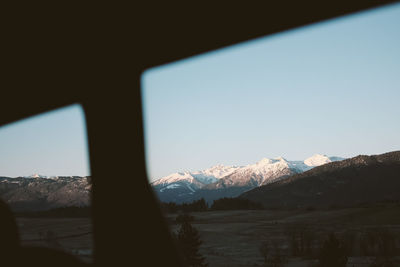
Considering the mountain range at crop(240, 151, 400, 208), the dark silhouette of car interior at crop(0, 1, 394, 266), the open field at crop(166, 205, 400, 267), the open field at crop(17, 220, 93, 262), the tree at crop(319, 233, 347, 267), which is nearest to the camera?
the dark silhouette of car interior at crop(0, 1, 394, 266)

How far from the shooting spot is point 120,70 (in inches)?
90.5

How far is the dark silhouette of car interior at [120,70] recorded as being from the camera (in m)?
1.82

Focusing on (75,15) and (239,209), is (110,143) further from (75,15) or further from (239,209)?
(239,209)

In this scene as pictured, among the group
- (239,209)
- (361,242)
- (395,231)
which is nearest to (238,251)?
(361,242)

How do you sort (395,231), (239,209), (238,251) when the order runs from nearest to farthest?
(238,251)
(395,231)
(239,209)

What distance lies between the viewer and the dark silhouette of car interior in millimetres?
1821

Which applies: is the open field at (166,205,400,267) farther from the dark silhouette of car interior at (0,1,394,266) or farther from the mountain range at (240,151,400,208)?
the mountain range at (240,151,400,208)

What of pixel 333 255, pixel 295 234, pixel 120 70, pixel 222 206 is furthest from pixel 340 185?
pixel 120 70

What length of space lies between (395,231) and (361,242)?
9.12 m

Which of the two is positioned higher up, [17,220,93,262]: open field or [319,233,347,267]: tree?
[319,233,347,267]: tree

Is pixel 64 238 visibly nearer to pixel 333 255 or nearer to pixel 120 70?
pixel 333 255

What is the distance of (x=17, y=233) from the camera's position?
7.10ft

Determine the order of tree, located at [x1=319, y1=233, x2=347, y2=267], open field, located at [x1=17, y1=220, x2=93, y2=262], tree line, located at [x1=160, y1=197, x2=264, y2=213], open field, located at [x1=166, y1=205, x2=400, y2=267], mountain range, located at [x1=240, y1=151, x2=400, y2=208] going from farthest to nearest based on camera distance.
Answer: mountain range, located at [x1=240, y1=151, x2=400, y2=208]
tree line, located at [x1=160, y1=197, x2=264, y2=213]
open field, located at [x1=17, y1=220, x2=93, y2=262]
open field, located at [x1=166, y1=205, x2=400, y2=267]
tree, located at [x1=319, y1=233, x2=347, y2=267]

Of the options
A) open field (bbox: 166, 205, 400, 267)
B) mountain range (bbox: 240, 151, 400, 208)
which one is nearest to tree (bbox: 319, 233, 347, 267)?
open field (bbox: 166, 205, 400, 267)
